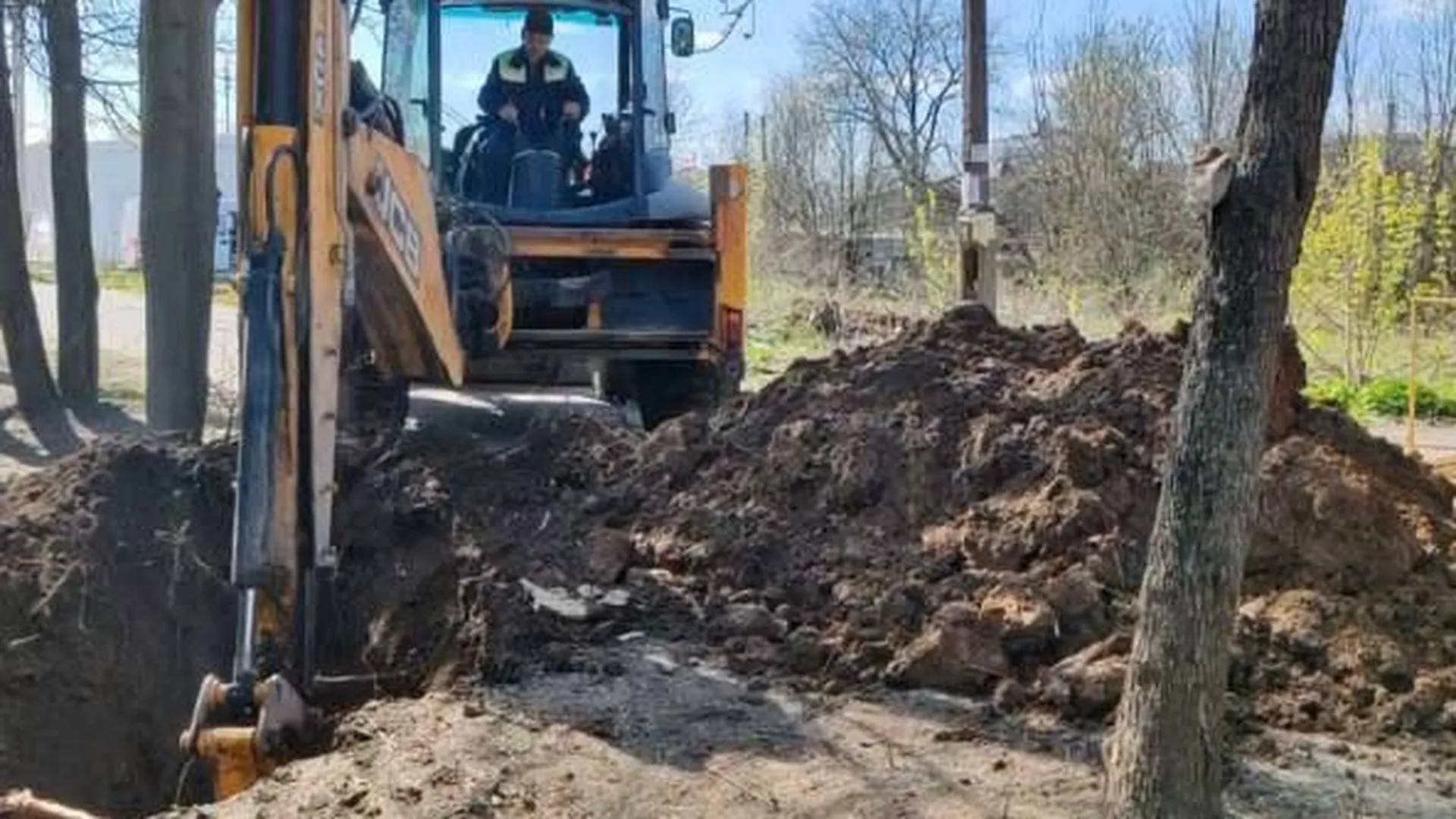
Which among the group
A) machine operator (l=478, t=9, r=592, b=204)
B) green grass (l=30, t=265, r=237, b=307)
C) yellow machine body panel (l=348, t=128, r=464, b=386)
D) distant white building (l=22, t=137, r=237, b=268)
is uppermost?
distant white building (l=22, t=137, r=237, b=268)

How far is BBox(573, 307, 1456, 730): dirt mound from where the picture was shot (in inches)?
207

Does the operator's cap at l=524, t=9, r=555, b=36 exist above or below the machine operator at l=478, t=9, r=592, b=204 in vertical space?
above

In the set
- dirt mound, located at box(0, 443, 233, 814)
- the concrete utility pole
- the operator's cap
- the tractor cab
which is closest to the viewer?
dirt mound, located at box(0, 443, 233, 814)

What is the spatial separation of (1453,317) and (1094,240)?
793 centimetres

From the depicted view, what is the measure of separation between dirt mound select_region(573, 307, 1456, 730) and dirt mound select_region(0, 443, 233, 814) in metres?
1.64

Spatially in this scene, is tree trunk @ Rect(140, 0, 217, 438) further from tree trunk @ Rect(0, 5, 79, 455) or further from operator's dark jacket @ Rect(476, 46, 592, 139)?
operator's dark jacket @ Rect(476, 46, 592, 139)

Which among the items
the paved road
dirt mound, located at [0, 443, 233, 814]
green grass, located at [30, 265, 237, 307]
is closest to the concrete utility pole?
the paved road

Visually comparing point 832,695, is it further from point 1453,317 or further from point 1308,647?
point 1453,317

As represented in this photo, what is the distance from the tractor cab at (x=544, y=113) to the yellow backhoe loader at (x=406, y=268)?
0.6 inches

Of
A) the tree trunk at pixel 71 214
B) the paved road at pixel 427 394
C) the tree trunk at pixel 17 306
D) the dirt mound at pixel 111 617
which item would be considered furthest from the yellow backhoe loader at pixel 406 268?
the tree trunk at pixel 71 214

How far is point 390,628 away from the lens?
623 centimetres

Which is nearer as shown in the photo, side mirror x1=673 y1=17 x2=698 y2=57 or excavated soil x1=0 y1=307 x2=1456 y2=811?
excavated soil x1=0 y1=307 x2=1456 y2=811

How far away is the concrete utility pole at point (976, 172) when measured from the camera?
45.3 ft

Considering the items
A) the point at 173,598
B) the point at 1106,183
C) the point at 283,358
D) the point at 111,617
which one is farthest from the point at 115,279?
the point at 283,358
